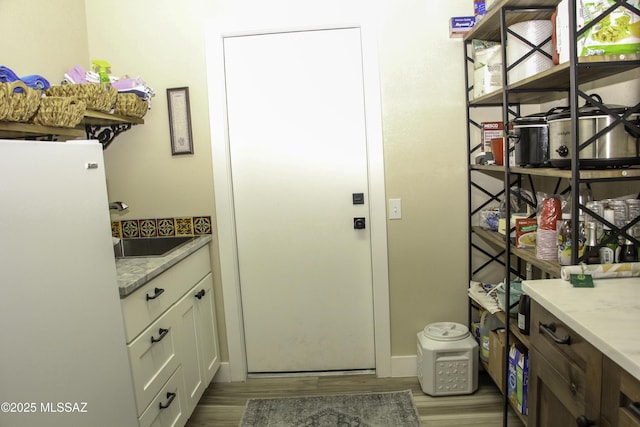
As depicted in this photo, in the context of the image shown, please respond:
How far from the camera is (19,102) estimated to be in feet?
4.62

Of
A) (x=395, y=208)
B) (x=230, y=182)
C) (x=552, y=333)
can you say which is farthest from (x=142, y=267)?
(x=552, y=333)

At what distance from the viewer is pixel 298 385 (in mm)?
2561

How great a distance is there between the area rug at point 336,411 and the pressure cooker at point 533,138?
4.35 ft

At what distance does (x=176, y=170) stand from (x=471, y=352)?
184 cm

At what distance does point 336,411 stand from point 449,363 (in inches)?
24.6

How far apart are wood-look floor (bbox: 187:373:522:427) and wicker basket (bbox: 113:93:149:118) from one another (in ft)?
5.08

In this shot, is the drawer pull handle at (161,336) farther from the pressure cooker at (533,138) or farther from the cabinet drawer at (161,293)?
the pressure cooker at (533,138)

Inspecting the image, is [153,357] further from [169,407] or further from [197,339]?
[197,339]

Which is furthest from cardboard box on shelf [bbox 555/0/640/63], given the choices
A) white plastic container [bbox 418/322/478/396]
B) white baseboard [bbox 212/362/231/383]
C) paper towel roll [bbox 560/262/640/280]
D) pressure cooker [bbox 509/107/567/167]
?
white baseboard [bbox 212/362/231/383]

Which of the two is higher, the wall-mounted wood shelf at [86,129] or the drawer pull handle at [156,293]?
the wall-mounted wood shelf at [86,129]

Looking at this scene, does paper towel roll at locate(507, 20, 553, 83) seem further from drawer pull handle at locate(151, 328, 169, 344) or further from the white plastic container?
drawer pull handle at locate(151, 328, 169, 344)

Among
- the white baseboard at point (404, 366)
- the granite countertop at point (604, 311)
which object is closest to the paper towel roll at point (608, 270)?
the granite countertop at point (604, 311)

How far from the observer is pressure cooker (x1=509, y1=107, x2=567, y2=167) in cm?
163

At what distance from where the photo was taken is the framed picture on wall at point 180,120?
7.97ft
